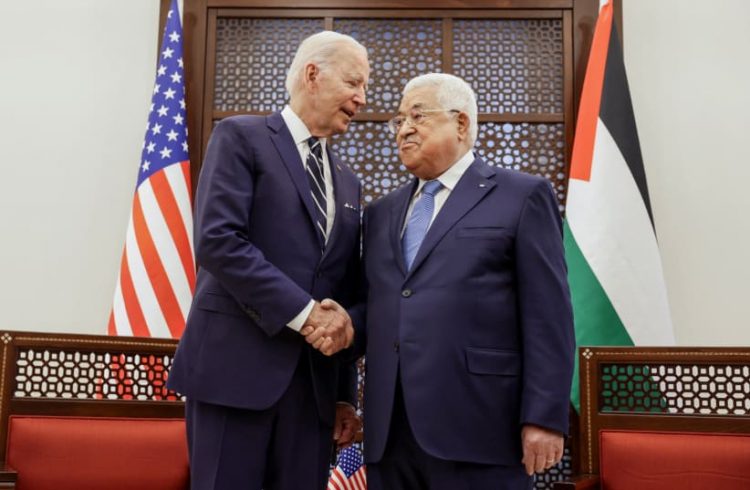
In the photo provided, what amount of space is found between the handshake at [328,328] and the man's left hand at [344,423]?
0.23 meters

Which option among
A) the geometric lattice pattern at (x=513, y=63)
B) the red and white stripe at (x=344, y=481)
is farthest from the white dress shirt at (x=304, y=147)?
the geometric lattice pattern at (x=513, y=63)

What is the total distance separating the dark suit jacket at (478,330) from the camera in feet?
5.98

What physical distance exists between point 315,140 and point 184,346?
0.61 m

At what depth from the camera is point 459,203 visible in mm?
1993

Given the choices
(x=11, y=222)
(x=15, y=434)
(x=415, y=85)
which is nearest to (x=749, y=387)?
(x=415, y=85)

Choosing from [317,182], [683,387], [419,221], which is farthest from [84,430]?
[683,387]

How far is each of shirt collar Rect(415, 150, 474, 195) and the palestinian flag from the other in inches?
54.0

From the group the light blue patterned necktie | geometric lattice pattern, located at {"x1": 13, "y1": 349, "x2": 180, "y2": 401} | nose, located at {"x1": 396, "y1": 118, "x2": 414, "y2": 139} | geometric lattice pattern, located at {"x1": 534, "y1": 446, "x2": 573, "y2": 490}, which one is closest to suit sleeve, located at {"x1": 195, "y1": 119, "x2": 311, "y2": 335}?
the light blue patterned necktie

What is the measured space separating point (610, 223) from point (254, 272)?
1936 mm

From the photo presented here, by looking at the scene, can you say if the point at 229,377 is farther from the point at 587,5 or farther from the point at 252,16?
the point at 587,5

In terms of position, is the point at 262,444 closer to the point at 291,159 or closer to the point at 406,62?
the point at 291,159

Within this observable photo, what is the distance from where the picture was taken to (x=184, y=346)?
1896 mm

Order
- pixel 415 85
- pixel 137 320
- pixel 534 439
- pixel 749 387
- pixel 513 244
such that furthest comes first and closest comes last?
pixel 137 320
pixel 749 387
pixel 415 85
pixel 513 244
pixel 534 439

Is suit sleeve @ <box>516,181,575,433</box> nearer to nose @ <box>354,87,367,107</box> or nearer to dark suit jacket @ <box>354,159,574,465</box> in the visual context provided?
dark suit jacket @ <box>354,159,574,465</box>
